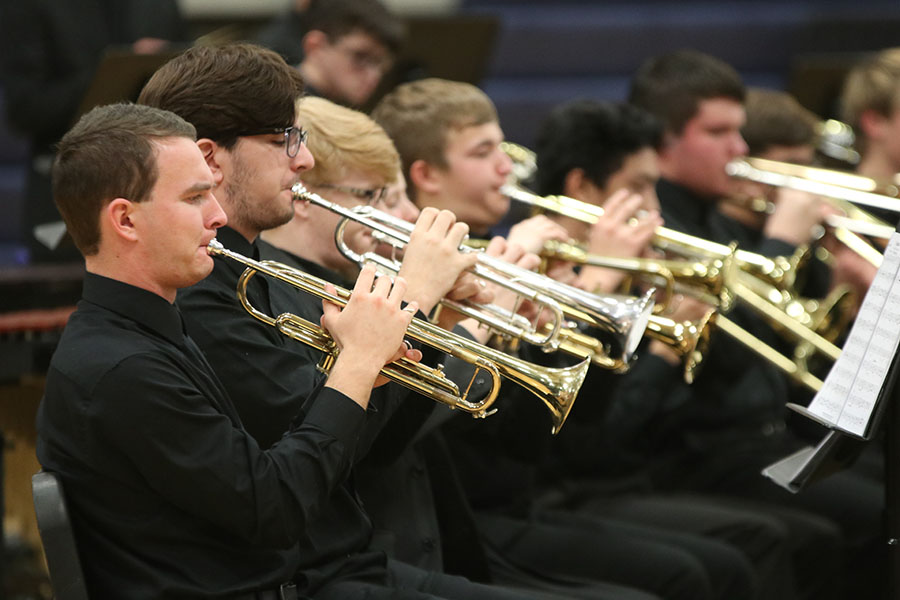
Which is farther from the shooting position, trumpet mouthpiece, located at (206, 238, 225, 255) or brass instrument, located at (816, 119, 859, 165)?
brass instrument, located at (816, 119, 859, 165)

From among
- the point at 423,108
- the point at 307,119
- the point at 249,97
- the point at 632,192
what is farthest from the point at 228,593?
the point at 632,192

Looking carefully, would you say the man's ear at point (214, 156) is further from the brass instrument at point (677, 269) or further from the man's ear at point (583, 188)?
the man's ear at point (583, 188)

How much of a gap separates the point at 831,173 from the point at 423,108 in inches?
74.7

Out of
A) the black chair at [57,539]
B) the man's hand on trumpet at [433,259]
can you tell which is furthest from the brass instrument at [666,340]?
the black chair at [57,539]

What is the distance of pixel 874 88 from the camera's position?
4988mm

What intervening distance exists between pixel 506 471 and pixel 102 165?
1701 millimetres

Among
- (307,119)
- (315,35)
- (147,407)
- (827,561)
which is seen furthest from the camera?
(315,35)

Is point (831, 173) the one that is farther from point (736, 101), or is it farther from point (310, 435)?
point (310, 435)

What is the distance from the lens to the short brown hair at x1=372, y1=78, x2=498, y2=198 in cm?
352

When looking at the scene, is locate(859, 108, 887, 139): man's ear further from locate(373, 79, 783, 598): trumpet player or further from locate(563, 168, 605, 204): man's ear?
locate(373, 79, 783, 598): trumpet player

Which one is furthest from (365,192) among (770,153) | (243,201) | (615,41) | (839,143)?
(615,41)

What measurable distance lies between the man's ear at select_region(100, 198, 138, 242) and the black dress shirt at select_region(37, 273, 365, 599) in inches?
3.5

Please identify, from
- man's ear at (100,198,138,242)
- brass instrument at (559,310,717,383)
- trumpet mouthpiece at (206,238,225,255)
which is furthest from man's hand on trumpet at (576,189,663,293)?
man's ear at (100,198,138,242)

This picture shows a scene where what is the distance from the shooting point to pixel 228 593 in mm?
1981
